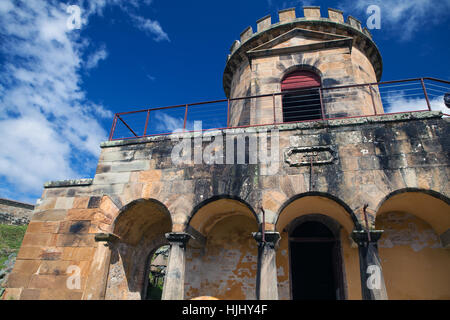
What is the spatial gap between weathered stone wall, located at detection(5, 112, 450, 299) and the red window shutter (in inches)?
122

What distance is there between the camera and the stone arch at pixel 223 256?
25.9 ft

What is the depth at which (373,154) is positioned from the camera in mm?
6375

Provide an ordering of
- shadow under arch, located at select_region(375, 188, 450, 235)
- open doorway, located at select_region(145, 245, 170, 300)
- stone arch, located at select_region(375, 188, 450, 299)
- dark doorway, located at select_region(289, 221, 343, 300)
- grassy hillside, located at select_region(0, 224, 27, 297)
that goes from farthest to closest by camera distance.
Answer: grassy hillside, located at select_region(0, 224, 27, 297) < open doorway, located at select_region(145, 245, 170, 300) < dark doorway, located at select_region(289, 221, 343, 300) < stone arch, located at select_region(375, 188, 450, 299) < shadow under arch, located at select_region(375, 188, 450, 235)

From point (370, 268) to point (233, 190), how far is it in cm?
314

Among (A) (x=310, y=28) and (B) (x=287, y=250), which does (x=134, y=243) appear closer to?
(B) (x=287, y=250)

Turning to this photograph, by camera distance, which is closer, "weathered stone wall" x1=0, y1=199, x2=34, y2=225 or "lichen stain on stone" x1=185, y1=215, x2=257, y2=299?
"lichen stain on stone" x1=185, y1=215, x2=257, y2=299

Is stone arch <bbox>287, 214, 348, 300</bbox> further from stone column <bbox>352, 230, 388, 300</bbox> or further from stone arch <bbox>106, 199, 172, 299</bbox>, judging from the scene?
stone arch <bbox>106, 199, 172, 299</bbox>

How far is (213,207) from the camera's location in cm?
733

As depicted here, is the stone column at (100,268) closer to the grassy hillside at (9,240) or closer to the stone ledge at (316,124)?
the stone ledge at (316,124)

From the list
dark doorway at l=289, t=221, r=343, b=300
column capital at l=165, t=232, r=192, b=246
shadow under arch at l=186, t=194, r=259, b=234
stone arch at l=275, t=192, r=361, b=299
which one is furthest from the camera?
dark doorway at l=289, t=221, r=343, b=300

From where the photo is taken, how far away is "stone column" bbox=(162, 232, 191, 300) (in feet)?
19.6

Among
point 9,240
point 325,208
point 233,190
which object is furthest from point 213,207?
point 9,240

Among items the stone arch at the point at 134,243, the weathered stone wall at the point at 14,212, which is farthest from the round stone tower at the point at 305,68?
the weathered stone wall at the point at 14,212

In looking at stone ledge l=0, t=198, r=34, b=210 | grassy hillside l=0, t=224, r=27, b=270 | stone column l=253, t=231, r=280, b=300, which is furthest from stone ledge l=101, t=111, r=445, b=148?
stone ledge l=0, t=198, r=34, b=210
